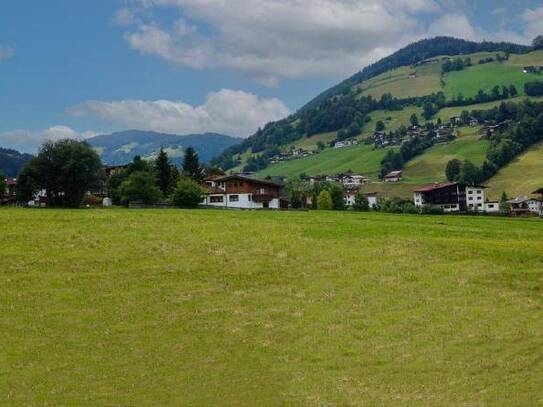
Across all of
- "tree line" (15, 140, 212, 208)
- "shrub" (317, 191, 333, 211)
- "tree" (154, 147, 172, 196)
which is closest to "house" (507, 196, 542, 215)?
"shrub" (317, 191, 333, 211)

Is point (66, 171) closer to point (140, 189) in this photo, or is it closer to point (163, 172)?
point (140, 189)

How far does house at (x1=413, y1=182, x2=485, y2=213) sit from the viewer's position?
193000 millimetres

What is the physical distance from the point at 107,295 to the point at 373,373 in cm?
1589

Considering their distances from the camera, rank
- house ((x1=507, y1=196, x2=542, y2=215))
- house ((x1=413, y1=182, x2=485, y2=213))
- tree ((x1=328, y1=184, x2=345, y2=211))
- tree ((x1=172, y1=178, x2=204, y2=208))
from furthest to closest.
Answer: house ((x1=413, y1=182, x2=485, y2=213)) < house ((x1=507, y1=196, x2=542, y2=215)) < tree ((x1=328, y1=184, x2=345, y2=211)) < tree ((x1=172, y1=178, x2=204, y2=208))

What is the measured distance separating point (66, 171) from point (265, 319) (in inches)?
2773

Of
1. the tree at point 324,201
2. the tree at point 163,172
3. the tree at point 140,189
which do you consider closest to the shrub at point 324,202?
the tree at point 324,201

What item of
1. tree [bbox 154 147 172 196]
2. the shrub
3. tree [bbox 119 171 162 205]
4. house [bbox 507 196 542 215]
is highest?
tree [bbox 154 147 172 196]

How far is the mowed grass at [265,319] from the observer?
24.2 m

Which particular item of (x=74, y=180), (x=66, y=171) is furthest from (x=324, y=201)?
(x=66, y=171)

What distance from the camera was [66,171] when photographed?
313 ft

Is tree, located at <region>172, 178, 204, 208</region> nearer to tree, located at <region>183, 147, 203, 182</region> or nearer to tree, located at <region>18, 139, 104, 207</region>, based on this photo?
tree, located at <region>18, 139, 104, 207</region>

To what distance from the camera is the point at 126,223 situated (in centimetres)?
5481

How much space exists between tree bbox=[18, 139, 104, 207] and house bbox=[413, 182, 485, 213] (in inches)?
4699

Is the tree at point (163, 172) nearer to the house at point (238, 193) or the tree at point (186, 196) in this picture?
the house at point (238, 193)
